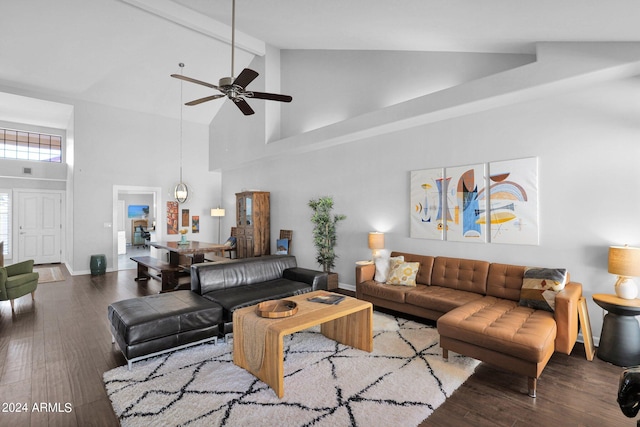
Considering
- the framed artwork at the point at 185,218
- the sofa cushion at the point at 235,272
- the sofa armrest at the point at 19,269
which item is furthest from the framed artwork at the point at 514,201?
the framed artwork at the point at 185,218

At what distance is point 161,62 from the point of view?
22.9 feet

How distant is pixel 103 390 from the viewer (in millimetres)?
2570

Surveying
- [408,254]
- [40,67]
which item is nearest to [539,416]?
[408,254]

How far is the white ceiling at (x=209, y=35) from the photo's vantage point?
2.94 m

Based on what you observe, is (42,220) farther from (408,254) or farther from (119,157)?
(408,254)

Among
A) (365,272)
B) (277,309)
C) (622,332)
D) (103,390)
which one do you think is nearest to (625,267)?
(622,332)

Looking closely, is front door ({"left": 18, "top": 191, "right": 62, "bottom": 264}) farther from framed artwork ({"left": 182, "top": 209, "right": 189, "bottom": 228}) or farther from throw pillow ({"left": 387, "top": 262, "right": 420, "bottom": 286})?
throw pillow ({"left": 387, "top": 262, "right": 420, "bottom": 286})

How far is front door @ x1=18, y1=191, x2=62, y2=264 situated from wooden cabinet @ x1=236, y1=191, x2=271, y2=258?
5.78m

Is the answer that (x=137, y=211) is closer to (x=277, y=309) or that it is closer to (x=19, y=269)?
(x=19, y=269)

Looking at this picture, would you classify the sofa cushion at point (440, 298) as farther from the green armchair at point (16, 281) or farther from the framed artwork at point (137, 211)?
the framed artwork at point (137, 211)

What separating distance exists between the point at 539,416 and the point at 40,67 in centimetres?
948

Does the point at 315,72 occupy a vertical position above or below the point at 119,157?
above

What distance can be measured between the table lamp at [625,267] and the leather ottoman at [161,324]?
160 inches

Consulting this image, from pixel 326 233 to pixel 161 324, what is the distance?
3.66m
